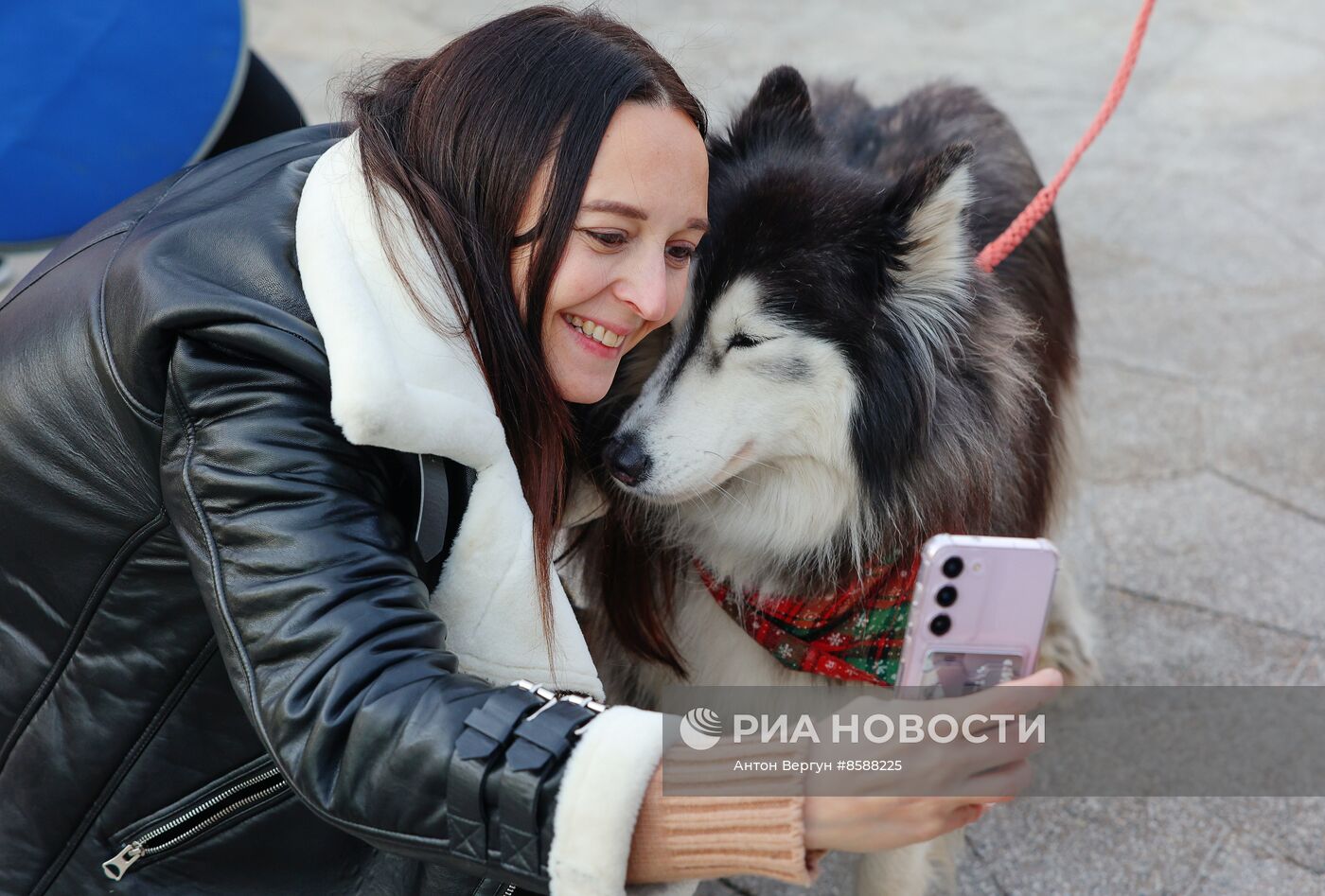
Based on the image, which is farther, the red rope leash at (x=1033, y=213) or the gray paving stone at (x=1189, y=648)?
the gray paving stone at (x=1189, y=648)

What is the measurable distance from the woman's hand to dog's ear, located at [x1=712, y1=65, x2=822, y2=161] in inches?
47.7

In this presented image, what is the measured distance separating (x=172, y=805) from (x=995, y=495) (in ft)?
4.45

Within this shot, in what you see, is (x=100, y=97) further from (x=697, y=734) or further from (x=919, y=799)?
(x=919, y=799)

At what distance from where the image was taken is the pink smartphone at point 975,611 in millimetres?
1273

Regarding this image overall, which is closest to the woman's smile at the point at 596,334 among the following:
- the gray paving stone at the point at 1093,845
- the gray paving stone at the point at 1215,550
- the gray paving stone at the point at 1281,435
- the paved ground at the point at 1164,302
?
the paved ground at the point at 1164,302

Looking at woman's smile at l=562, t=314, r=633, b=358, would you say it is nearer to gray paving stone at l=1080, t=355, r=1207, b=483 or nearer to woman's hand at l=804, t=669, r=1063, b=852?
woman's hand at l=804, t=669, r=1063, b=852

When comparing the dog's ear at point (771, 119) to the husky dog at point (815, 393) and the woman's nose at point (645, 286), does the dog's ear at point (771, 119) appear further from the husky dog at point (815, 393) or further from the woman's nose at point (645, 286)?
the woman's nose at point (645, 286)

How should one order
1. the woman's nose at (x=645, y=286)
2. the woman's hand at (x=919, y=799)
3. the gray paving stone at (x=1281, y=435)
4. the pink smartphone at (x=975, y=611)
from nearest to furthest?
the woman's hand at (x=919, y=799)
the pink smartphone at (x=975, y=611)
the woman's nose at (x=645, y=286)
the gray paving stone at (x=1281, y=435)

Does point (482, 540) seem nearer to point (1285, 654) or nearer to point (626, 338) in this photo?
point (626, 338)

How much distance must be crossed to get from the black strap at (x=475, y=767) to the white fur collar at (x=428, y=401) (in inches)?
11.1

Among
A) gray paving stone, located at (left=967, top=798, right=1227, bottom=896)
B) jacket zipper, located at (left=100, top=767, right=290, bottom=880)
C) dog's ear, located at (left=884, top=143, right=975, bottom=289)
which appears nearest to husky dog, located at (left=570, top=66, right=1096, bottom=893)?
dog's ear, located at (left=884, top=143, right=975, bottom=289)

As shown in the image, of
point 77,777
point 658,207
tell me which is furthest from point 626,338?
point 77,777

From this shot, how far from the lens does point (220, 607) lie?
1.25 meters

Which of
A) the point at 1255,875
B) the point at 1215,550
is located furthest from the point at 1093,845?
the point at 1215,550
